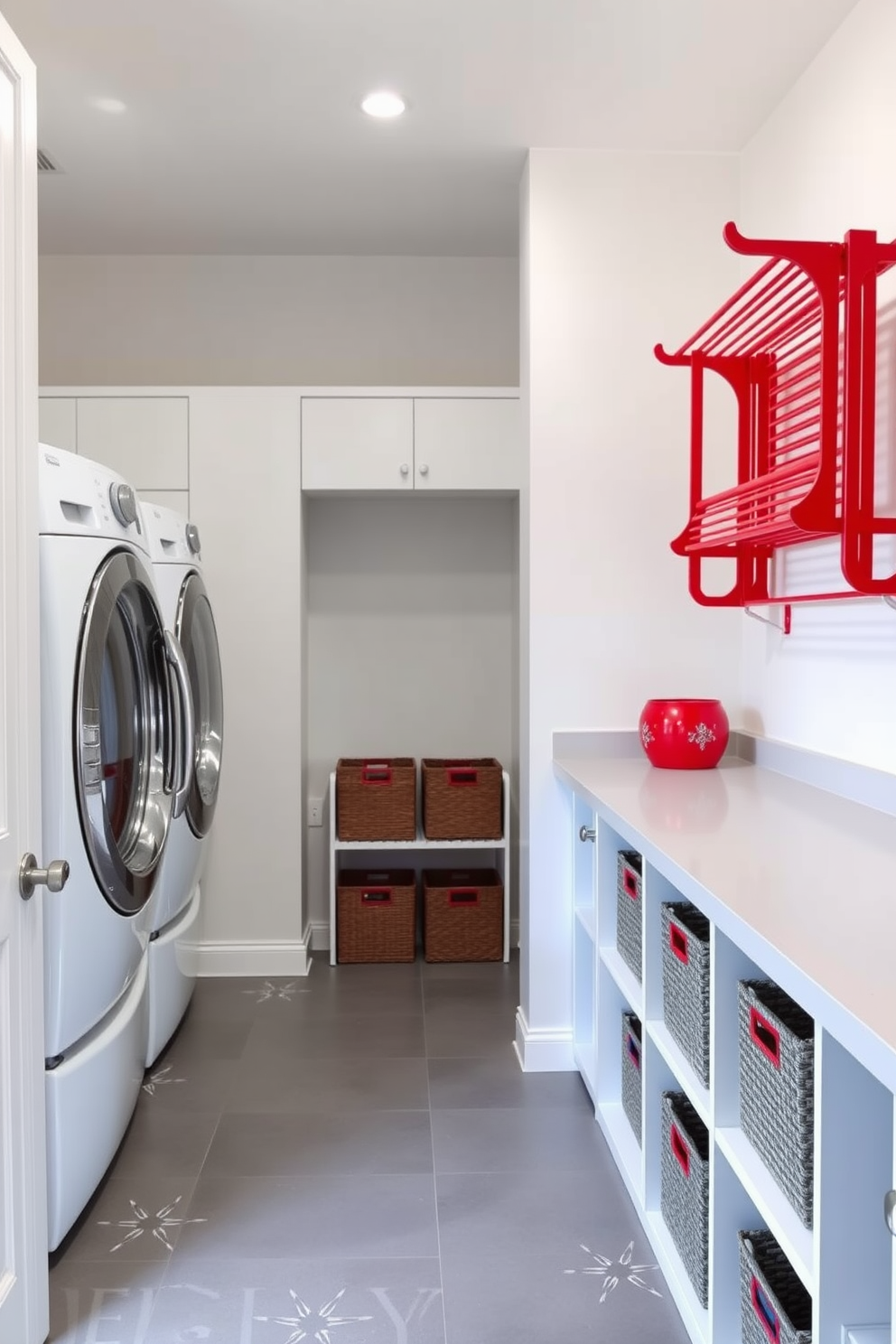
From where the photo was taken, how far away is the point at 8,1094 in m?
1.63

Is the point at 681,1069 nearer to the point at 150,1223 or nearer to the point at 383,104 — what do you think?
the point at 150,1223

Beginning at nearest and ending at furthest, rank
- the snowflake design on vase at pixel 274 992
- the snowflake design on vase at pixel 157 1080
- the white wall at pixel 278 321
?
the snowflake design on vase at pixel 157 1080 < the snowflake design on vase at pixel 274 992 < the white wall at pixel 278 321

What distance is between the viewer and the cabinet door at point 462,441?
3.71m

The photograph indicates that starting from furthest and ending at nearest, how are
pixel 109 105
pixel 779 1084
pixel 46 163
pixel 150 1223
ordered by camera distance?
pixel 46 163 < pixel 109 105 < pixel 150 1223 < pixel 779 1084

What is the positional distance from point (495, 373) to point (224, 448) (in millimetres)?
1072

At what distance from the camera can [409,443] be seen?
3.71 metres

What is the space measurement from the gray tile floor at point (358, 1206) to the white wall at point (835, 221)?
1094mm

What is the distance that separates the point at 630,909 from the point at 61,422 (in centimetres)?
250

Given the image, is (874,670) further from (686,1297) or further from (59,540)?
(59,540)

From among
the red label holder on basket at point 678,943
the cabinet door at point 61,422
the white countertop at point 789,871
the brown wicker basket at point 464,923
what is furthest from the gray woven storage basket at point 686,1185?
the cabinet door at point 61,422

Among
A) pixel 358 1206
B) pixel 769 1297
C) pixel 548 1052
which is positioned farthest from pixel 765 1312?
pixel 548 1052

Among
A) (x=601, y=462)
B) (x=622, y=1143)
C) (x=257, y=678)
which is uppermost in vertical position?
(x=601, y=462)

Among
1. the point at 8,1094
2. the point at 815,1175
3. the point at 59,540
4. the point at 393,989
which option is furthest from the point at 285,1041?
the point at 815,1175

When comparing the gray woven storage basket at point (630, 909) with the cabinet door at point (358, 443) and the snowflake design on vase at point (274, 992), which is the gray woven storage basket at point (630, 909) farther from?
the cabinet door at point (358, 443)
